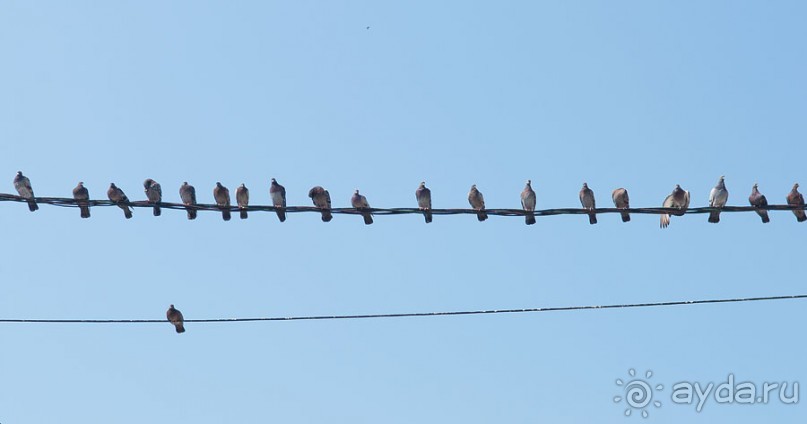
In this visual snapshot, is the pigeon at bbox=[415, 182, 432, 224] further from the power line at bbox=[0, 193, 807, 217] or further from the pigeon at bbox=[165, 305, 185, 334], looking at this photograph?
the power line at bbox=[0, 193, 807, 217]

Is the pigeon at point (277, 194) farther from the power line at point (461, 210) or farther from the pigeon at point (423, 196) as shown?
the power line at point (461, 210)

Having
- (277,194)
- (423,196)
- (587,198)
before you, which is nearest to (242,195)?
(277,194)

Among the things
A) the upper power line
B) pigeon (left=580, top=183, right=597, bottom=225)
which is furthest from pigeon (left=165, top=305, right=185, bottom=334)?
pigeon (left=580, top=183, right=597, bottom=225)

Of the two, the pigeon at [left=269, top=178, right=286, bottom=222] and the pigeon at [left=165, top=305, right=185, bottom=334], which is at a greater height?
the pigeon at [left=269, top=178, right=286, bottom=222]

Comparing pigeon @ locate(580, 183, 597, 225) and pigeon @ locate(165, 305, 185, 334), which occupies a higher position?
pigeon @ locate(580, 183, 597, 225)

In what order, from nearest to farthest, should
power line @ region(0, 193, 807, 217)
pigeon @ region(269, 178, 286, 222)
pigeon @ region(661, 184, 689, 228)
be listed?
power line @ region(0, 193, 807, 217), pigeon @ region(661, 184, 689, 228), pigeon @ region(269, 178, 286, 222)

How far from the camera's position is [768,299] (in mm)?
15008

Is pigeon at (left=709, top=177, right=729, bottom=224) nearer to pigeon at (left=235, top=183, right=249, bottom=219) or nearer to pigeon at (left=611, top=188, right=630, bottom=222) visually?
pigeon at (left=611, top=188, right=630, bottom=222)

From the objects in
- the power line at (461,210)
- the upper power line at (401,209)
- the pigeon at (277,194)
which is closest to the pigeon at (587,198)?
the upper power line at (401,209)

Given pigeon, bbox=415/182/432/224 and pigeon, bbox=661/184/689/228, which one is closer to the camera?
pigeon, bbox=661/184/689/228

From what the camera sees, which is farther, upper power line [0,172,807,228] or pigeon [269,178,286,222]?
pigeon [269,178,286,222]

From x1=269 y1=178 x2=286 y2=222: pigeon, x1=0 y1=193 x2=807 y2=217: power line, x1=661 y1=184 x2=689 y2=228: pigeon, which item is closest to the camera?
x1=0 y1=193 x2=807 y2=217: power line

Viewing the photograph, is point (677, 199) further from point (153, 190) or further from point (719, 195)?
point (153, 190)

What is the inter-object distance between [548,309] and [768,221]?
17.1 ft
